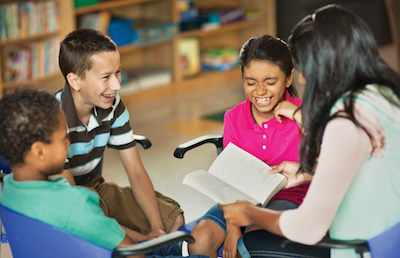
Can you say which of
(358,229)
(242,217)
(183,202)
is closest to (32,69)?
(183,202)

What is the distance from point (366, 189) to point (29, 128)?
32.5 inches

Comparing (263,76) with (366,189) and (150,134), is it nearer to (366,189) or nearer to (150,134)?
(366,189)

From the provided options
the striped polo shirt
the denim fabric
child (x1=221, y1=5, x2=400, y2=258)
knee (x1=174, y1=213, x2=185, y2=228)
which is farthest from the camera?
knee (x1=174, y1=213, x2=185, y2=228)

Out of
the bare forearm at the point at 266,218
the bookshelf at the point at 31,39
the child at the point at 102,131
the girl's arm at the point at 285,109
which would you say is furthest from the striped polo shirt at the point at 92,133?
the bookshelf at the point at 31,39

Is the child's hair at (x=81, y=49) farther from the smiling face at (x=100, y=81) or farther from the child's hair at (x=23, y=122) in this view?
the child's hair at (x=23, y=122)

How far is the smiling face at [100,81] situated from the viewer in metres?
1.70

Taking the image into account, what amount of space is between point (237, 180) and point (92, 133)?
53 centimetres

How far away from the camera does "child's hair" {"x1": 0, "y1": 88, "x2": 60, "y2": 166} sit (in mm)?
1273

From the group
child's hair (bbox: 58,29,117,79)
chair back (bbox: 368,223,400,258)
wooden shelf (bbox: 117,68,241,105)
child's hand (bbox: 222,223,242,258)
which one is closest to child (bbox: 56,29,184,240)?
child's hair (bbox: 58,29,117,79)

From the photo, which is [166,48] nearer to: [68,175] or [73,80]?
[73,80]

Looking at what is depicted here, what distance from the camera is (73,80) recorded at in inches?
67.6

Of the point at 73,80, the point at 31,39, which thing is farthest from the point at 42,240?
the point at 31,39

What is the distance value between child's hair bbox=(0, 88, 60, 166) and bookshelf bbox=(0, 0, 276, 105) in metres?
2.58

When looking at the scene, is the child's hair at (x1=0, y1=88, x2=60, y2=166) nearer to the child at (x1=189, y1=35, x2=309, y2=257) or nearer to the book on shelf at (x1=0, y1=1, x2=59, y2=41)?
the child at (x1=189, y1=35, x2=309, y2=257)
